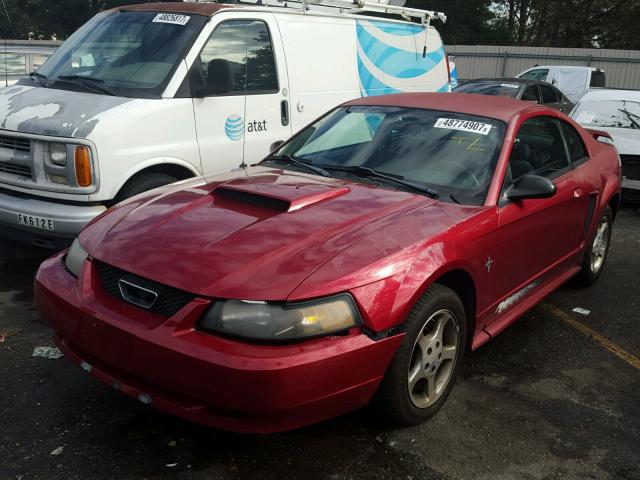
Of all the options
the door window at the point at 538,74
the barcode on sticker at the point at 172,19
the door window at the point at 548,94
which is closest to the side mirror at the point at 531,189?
the barcode on sticker at the point at 172,19

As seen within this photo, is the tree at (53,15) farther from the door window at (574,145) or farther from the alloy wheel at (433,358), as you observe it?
the alloy wheel at (433,358)

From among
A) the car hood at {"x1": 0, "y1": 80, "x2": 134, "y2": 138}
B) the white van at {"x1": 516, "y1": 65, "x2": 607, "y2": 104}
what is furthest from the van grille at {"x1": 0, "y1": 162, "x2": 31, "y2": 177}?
the white van at {"x1": 516, "y1": 65, "x2": 607, "y2": 104}

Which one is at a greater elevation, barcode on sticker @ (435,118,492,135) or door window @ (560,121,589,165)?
barcode on sticker @ (435,118,492,135)

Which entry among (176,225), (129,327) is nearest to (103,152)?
(176,225)

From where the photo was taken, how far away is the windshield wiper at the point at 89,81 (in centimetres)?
498

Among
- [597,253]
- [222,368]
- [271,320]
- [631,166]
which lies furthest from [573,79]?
[222,368]

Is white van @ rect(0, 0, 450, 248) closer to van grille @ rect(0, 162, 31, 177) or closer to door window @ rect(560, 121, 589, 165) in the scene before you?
van grille @ rect(0, 162, 31, 177)

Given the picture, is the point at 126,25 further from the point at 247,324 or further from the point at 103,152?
the point at 247,324

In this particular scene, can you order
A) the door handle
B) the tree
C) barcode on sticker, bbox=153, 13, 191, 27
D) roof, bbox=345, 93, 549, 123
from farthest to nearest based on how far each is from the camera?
the tree
the door handle
barcode on sticker, bbox=153, 13, 191, 27
roof, bbox=345, 93, 549, 123

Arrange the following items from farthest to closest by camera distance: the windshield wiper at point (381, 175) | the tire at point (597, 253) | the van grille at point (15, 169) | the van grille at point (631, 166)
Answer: the van grille at point (631, 166) → the tire at point (597, 253) → the van grille at point (15, 169) → the windshield wiper at point (381, 175)

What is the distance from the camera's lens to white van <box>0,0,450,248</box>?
4574 mm

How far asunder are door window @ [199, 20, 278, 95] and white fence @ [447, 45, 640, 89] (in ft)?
71.7

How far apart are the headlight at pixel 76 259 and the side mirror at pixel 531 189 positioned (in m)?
2.31

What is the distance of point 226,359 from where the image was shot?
2453mm
